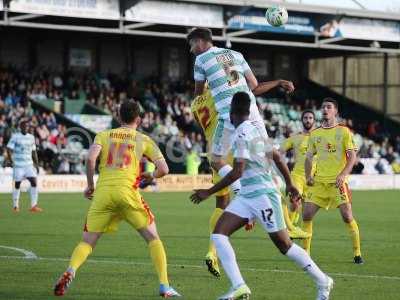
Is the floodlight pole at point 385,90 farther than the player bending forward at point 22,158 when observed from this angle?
Yes

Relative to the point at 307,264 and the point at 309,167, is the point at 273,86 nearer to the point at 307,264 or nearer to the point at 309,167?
the point at 307,264

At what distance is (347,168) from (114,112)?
1055 inches

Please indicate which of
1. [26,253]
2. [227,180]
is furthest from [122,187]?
[26,253]

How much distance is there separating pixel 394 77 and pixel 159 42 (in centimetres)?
1406

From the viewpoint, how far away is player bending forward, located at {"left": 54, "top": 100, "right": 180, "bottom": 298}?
1002 cm

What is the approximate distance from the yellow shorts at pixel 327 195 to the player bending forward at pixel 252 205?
5027mm

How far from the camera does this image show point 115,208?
1009 cm

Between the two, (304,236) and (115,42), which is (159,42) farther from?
(304,236)

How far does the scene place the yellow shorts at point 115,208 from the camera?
10.0 meters

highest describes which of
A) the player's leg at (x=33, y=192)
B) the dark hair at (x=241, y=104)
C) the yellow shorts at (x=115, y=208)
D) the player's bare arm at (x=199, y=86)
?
the player's bare arm at (x=199, y=86)

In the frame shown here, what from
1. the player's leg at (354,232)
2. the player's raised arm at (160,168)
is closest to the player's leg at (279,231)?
the player's raised arm at (160,168)

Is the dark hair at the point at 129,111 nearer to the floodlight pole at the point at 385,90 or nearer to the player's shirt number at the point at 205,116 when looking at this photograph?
the player's shirt number at the point at 205,116

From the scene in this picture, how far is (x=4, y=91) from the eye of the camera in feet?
126

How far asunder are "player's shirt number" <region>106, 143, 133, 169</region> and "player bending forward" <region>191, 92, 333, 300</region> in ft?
4.54
